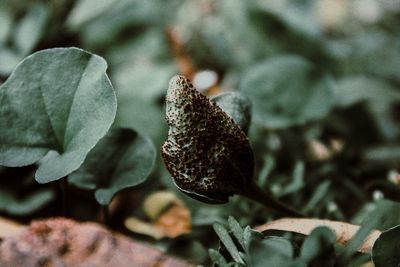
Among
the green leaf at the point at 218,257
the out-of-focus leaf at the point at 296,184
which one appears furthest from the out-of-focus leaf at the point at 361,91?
the green leaf at the point at 218,257

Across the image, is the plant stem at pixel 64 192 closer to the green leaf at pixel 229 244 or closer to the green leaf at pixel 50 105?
the green leaf at pixel 50 105

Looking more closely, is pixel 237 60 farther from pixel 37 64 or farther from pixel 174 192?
pixel 37 64

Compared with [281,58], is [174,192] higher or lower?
lower

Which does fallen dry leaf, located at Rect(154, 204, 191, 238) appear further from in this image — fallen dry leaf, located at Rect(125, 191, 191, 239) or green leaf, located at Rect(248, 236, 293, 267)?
green leaf, located at Rect(248, 236, 293, 267)

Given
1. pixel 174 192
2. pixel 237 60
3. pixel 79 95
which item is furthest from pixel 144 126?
pixel 79 95

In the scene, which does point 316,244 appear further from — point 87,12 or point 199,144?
point 87,12

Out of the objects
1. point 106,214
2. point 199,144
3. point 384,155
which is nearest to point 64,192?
point 106,214

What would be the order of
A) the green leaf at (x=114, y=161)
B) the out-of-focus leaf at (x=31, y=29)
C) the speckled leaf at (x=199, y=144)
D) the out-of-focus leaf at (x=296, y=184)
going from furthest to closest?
1. the out-of-focus leaf at (x=31, y=29)
2. the out-of-focus leaf at (x=296, y=184)
3. the green leaf at (x=114, y=161)
4. the speckled leaf at (x=199, y=144)
